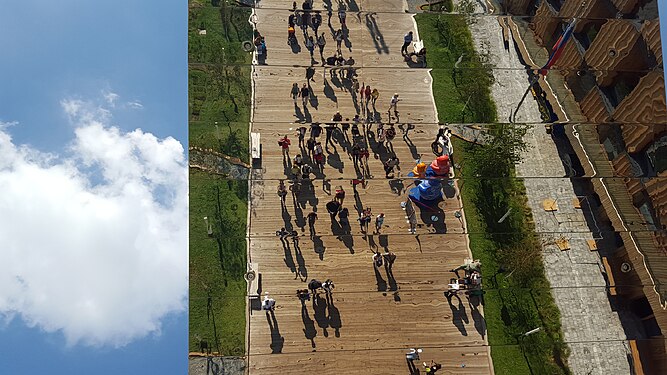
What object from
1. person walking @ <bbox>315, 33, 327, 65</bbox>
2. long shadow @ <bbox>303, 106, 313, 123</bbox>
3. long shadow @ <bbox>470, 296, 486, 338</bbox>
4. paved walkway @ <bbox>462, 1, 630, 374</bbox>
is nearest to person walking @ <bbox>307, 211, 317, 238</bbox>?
long shadow @ <bbox>303, 106, 313, 123</bbox>

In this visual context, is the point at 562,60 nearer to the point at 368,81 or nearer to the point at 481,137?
the point at 481,137

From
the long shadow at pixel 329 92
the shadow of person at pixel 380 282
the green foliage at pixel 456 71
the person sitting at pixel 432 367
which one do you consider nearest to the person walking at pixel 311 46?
the long shadow at pixel 329 92

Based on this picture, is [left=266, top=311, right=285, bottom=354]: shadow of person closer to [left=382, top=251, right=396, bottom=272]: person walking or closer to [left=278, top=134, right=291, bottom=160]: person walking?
[left=382, top=251, right=396, bottom=272]: person walking

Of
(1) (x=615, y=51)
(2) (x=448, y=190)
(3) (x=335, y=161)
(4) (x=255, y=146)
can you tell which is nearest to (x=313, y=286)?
(3) (x=335, y=161)

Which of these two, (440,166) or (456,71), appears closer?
(440,166)

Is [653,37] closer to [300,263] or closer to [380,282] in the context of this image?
[380,282]

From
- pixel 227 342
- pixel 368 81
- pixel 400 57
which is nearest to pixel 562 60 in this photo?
pixel 400 57
